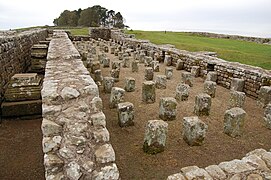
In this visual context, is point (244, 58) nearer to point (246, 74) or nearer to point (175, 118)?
point (246, 74)

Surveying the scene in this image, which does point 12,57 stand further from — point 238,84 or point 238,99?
point 238,84

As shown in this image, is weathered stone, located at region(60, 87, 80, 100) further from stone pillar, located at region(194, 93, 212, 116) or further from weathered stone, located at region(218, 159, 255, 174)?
stone pillar, located at region(194, 93, 212, 116)

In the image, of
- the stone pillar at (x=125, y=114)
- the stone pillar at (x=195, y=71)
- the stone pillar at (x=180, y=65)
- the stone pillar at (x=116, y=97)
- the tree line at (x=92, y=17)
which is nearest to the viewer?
the stone pillar at (x=125, y=114)

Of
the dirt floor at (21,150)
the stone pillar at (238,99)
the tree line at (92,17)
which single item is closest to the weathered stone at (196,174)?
the dirt floor at (21,150)

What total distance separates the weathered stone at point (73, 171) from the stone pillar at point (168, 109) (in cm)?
420

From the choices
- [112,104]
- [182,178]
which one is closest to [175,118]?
[112,104]

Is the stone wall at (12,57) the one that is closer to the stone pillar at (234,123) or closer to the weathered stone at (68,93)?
the weathered stone at (68,93)

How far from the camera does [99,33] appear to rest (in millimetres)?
31234

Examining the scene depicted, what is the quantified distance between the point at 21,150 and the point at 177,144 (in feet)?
11.6

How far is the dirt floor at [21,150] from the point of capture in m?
4.78

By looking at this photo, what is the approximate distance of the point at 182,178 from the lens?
3.10m

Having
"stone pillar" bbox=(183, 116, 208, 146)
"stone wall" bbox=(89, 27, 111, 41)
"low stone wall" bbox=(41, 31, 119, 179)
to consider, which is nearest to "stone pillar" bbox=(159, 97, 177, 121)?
"stone pillar" bbox=(183, 116, 208, 146)

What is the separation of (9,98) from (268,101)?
784 cm

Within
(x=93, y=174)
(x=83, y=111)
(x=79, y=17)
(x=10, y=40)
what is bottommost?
(x=93, y=174)
